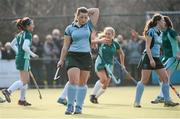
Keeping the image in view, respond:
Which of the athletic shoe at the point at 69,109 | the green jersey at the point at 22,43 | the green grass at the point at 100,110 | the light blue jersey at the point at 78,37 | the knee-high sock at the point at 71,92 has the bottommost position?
the green grass at the point at 100,110

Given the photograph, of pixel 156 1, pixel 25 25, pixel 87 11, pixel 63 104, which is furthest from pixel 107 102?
pixel 156 1

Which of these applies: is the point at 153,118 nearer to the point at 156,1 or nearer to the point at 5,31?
the point at 5,31

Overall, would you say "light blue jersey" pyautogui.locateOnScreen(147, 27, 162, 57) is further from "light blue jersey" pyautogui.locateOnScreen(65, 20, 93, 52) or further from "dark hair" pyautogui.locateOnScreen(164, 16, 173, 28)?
"light blue jersey" pyautogui.locateOnScreen(65, 20, 93, 52)

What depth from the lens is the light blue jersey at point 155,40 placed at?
575 inches

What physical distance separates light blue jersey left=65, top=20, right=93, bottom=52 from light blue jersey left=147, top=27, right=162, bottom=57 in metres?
1.74

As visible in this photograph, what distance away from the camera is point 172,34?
1591cm

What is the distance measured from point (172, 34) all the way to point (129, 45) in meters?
9.02

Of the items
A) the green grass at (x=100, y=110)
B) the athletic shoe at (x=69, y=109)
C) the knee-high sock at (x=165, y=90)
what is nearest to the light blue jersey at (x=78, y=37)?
the athletic shoe at (x=69, y=109)

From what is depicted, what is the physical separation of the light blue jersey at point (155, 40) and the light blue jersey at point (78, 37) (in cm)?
174

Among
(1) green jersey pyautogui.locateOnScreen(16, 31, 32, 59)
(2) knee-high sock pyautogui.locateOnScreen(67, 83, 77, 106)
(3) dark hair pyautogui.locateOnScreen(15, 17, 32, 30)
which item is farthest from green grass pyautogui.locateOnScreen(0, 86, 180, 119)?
(3) dark hair pyautogui.locateOnScreen(15, 17, 32, 30)

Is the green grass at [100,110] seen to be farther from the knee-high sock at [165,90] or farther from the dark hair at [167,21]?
the dark hair at [167,21]

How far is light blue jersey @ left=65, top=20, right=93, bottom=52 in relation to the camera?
1329 cm

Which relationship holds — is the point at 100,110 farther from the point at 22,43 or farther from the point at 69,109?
the point at 22,43

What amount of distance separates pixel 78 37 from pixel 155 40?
209 cm
